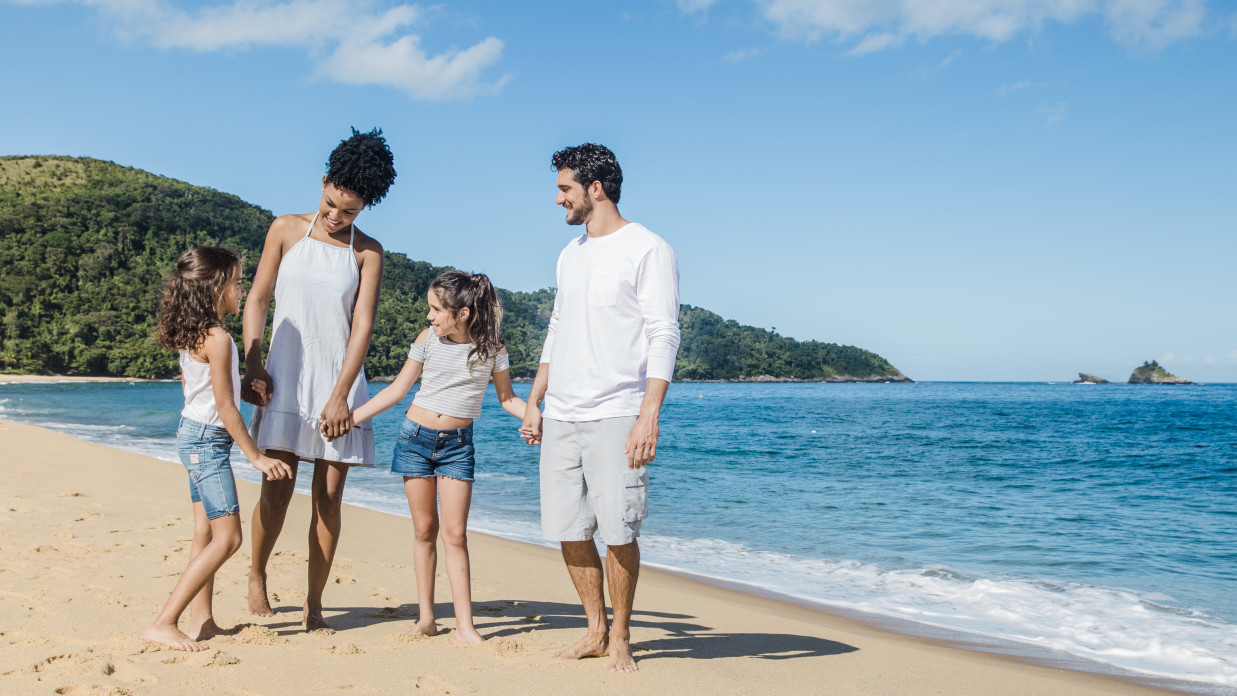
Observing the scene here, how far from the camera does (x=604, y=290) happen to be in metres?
3.02

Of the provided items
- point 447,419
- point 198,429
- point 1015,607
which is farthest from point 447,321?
point 1015,607

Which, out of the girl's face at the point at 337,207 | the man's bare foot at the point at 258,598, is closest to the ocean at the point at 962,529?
the man's bare foot at the point at 258,598

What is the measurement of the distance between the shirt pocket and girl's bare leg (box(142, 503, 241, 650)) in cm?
161

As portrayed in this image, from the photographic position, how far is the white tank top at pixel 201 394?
3070mm

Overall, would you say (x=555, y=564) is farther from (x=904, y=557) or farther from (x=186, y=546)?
(x=904, y=557)

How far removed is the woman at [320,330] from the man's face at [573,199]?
81 centimetres

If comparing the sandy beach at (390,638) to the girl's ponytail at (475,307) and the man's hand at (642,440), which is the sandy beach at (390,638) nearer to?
the man's hand at (642,440)

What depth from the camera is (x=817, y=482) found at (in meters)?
14.7

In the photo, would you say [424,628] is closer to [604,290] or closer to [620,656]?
[620,656]

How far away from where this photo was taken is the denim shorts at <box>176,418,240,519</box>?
3039mm

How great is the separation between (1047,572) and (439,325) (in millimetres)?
6413

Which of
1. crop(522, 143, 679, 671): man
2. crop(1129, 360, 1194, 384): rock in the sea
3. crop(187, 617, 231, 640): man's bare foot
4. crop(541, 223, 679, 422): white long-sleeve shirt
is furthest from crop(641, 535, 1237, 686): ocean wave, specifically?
crop(1129, 360, 1194, 384): rock in the sea

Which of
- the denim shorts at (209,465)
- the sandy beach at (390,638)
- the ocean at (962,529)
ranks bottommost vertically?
the ocean at (962,529)

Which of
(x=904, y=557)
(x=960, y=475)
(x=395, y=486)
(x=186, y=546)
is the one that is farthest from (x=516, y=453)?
(x=186, y=546)
